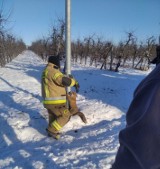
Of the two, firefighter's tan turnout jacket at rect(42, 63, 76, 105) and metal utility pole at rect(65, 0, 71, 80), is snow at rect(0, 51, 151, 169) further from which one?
metal utility pole at rect(65, 0, 71, 80)

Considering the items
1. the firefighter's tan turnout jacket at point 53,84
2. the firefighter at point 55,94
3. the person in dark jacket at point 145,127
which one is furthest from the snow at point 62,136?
the person in dark jacket at point 145,127

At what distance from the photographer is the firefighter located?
20.9 ft

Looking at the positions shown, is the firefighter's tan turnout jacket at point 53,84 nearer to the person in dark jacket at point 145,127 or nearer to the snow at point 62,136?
the snow at point 62,136

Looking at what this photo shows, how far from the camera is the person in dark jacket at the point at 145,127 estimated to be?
1131 mm

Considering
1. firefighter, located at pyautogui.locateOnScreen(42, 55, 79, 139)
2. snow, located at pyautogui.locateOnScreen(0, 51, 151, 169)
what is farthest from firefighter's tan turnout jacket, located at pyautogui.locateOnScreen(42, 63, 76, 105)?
snow, located at pyautogui.locateOnScreen(0, 51, 151, 169)

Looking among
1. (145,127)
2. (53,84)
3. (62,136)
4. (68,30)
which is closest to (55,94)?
(53,84)

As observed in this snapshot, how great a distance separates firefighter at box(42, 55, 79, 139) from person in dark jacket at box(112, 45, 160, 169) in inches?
198

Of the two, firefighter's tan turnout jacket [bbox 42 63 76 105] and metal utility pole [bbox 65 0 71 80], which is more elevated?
metal utility pole [bbox 65 0 71 80]

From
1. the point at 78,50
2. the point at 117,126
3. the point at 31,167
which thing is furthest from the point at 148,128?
the point at 78,50

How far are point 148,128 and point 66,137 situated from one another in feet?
18.0

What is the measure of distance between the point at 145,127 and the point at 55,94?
5.37 meters

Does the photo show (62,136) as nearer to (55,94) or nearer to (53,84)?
(55,94)

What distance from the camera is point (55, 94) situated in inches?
255

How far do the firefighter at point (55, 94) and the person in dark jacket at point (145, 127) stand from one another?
504 cm
